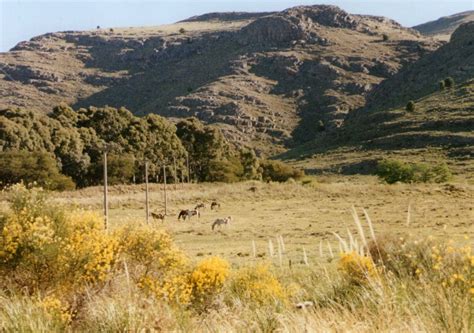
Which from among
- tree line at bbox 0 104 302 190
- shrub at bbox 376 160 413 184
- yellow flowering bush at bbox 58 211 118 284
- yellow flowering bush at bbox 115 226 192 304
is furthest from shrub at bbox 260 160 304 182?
yellow flowering bush at bbox 58 211 118 284

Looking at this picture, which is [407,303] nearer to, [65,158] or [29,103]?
[65,158]

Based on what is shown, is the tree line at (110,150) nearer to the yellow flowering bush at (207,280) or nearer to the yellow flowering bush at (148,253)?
the yellow flowering bush at (148,253)

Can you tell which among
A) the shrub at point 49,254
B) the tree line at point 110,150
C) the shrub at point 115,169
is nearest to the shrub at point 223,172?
the tree line at point 110,150

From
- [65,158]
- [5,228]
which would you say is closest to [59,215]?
[5,228]

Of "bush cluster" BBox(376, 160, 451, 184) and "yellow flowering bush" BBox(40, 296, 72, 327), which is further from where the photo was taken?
"bush cluster" BBox(376, 160, 451, 184)

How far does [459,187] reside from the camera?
57875 millimetres

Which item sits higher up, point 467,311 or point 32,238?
point 467,311

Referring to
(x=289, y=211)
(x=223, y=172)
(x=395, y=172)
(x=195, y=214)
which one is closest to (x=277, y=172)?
(x=223, y=172)

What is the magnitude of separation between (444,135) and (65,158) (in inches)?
2944

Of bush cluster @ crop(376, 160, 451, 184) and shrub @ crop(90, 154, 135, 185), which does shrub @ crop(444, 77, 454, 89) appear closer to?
bush cluster @ crop(376, 160, 451, 184)

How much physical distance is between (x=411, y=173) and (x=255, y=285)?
69671 millimetres

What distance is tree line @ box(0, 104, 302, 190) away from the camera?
62.1 meters

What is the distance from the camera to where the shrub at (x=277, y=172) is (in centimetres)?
9325

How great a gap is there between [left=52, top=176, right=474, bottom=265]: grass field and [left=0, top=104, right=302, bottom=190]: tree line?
27.8 feet
